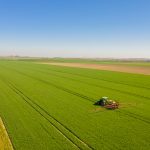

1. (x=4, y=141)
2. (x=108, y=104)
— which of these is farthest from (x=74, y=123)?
(x=108, y=104)

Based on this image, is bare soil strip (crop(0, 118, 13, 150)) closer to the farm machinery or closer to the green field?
the green field

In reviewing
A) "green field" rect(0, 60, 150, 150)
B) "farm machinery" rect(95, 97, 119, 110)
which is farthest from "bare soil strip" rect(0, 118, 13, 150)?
"farm machinery" rect(95, 97, 119, 110)

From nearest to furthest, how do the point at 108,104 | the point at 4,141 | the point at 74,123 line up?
1. the point at 4,141
2. the point at 74,123
3. the point at 108,104

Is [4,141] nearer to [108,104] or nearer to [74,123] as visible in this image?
[74,123]

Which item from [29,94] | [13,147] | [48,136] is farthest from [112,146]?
[29,94]

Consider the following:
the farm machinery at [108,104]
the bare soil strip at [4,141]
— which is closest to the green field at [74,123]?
the bare soil strip at [4,141]

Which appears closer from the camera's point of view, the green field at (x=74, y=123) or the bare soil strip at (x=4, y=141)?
the bare soil strip at (x=4, y=141)

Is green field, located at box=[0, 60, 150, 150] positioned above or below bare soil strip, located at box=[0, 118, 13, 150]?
above

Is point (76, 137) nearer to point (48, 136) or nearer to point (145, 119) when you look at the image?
point (48, 136)

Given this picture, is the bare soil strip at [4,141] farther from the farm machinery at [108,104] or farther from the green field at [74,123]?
the farm machinery at [108,104]

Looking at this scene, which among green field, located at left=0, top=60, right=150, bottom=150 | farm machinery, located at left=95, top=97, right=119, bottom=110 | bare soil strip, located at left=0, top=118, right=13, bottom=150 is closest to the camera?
bare soil strip, located at left=0, top=118, right=13, bottom=150

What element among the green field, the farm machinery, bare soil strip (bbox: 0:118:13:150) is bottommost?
bare soil strip (bbox: 0:118:13:150)
